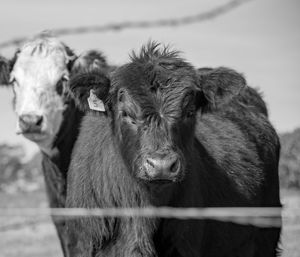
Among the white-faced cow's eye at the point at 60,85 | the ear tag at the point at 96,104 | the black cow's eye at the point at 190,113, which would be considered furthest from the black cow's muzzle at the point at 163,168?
the white-faced cow's eye at the point at 60,85

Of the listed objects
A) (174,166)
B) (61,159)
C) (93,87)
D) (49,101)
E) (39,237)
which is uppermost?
(93,87)

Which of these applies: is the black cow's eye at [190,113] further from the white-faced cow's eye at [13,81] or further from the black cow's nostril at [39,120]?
the white-faced cow's eye at [13,81]

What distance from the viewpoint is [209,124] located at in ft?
23.1

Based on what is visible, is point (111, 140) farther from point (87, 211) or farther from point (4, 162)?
point (4, 162)

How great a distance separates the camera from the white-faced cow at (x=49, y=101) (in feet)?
24.1

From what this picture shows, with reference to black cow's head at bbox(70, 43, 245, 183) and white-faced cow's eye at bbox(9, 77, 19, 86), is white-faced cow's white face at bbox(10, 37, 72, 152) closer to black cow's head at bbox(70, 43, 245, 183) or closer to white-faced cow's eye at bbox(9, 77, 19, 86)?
white-faced cow's eye at bbox(9, 77, 19, 86)

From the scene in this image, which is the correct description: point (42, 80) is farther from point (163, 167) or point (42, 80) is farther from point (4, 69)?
point (163, 167)

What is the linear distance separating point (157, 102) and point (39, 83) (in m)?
2.74

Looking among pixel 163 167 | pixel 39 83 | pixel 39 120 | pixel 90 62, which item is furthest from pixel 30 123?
pixel 163 167

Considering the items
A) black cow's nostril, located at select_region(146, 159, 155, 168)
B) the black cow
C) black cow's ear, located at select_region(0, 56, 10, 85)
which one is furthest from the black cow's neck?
black cow's nostril, located at select_region(146, 159, 155, 168)

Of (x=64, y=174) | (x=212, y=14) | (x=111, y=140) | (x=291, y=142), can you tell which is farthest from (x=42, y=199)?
(x=212, y=14)

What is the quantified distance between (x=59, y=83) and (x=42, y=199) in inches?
540

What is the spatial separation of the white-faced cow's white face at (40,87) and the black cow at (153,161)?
0.78 meters

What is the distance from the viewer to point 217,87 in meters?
5.88
